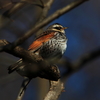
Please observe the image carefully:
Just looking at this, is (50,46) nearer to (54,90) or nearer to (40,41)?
(40,41)

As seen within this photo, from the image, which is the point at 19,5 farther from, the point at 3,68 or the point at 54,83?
the point at 3,68

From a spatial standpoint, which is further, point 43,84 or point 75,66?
point 43,84

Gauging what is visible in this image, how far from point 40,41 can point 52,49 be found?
0.27 metres

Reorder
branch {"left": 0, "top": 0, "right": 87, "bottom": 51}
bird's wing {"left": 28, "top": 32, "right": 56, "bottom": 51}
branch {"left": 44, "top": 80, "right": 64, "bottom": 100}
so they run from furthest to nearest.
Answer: bird's wing {"left": 28, "top": 32, "right": 56, "bottom": 51}
branch {"left": 44, "top": 80, "right": 64, "bottom": 100}
branch {"left": 0, "top": 0, "right": 87, "bottom": 51}

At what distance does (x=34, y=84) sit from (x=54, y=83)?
14.6ft

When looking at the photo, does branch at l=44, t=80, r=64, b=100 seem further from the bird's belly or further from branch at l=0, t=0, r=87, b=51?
branch at l=0, t=0, r=87, b=51

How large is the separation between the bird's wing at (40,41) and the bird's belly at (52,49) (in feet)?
0.24

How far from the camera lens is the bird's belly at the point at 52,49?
5164mm

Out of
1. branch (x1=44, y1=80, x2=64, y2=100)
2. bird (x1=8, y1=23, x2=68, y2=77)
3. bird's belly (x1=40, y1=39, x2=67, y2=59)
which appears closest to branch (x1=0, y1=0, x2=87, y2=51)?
branch (x1=44, y1=80, x2=64, y2=100)

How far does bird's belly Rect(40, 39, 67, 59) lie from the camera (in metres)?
5.16

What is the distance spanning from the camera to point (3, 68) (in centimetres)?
708

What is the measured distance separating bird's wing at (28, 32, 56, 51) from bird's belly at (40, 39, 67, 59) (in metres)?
0.07

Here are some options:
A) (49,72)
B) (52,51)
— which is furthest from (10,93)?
(49,72)

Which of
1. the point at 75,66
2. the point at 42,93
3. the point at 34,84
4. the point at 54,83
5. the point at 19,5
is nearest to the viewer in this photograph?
the point at 75,66
